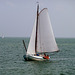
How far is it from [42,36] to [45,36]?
73 centimetres

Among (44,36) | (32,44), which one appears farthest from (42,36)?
(32,44)

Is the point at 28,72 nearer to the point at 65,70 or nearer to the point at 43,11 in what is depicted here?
the point at 65,70

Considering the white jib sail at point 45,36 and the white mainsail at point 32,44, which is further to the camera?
the white jib sail at point 45,36

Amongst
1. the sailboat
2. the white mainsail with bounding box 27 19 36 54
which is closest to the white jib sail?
the sailboat

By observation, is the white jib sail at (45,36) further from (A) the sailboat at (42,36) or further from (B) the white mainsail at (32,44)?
(B) the white mainsail at (32,44)

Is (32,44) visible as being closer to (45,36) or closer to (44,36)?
(44,36)

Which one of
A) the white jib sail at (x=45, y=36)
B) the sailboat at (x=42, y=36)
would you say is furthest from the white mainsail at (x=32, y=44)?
the white jib sail at (x=45, y=36)

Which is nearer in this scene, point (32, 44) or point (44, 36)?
point (32, 44)

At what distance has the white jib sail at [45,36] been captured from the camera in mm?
54250

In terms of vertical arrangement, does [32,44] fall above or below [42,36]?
below

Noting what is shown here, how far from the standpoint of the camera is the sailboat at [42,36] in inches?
2126

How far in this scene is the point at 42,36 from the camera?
54.6 meters

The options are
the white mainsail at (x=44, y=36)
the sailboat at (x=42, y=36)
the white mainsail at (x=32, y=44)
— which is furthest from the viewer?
the white mainsail at (x=44, y=36)

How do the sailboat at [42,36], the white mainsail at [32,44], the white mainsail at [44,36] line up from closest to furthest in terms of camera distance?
the white mainsail at [32,44], the sailboat at [42,36], the white mainsail at [44,36]
